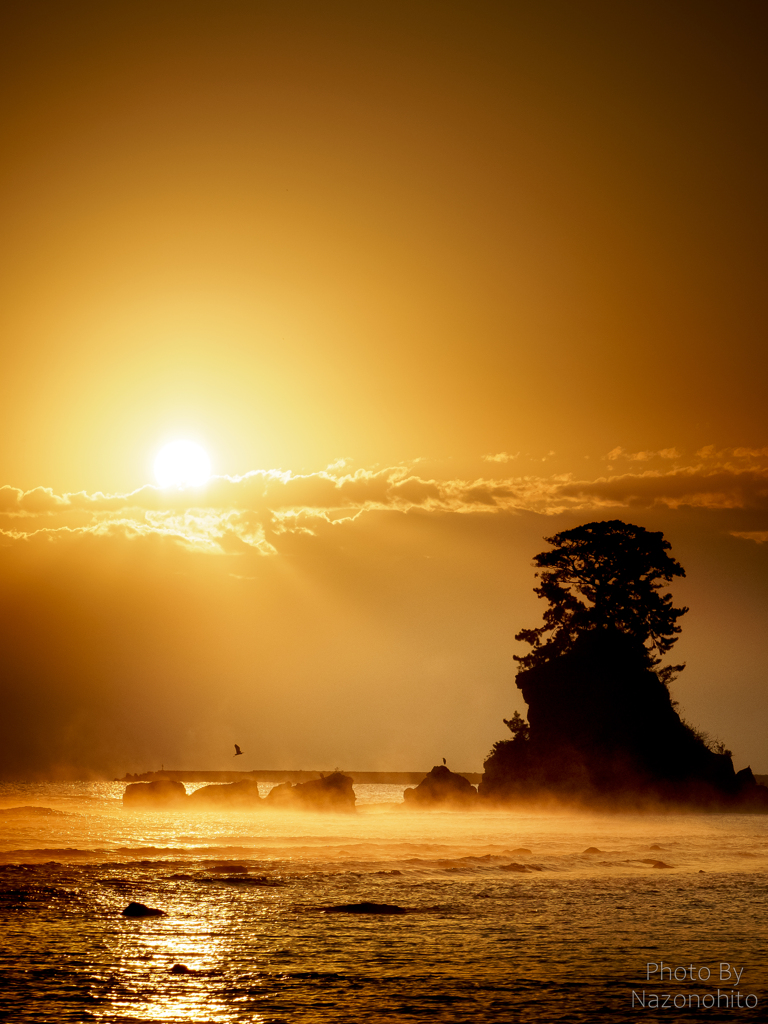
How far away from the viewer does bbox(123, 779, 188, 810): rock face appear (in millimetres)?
91312

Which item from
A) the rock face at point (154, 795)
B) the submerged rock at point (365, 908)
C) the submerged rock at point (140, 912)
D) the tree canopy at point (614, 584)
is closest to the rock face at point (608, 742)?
the tree canopy at point (614, 584)

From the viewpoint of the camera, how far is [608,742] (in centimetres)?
7575

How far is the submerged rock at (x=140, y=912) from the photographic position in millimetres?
21656

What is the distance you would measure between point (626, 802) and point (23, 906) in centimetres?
5937

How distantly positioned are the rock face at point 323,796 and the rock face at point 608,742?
13.1m

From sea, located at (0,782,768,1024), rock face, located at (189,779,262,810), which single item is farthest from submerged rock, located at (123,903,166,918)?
rock face, located at (189,779,262,810)

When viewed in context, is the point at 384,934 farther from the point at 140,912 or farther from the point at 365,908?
the point at 140,912

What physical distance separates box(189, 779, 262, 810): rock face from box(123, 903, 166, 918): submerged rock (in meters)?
72.1

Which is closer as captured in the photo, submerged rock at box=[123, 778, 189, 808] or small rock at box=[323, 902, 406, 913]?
small rock at box=[323, 902, 406, 913]

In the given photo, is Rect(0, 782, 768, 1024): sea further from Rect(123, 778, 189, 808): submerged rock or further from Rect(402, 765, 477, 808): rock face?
Rect(123, 778, 189, 808): submerged rock

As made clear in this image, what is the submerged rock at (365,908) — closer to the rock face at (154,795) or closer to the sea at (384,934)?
the sea at (384,934)

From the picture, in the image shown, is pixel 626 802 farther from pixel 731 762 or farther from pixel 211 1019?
pixel 211 1019

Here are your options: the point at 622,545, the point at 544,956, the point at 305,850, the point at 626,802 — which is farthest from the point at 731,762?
the point at 544,956

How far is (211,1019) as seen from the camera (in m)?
12.8
